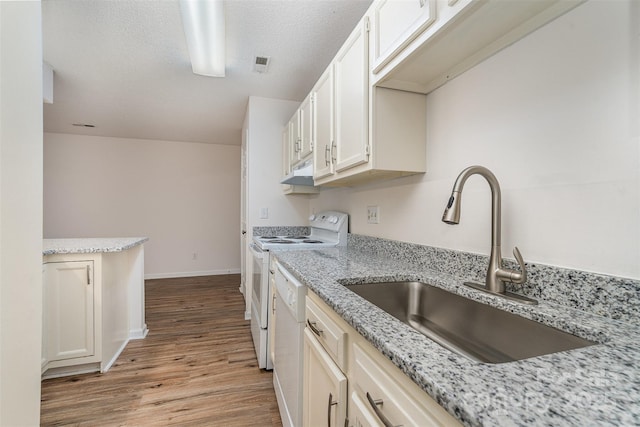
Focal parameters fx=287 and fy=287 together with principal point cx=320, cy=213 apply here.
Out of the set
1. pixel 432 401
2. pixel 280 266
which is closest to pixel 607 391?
pixel 432 401

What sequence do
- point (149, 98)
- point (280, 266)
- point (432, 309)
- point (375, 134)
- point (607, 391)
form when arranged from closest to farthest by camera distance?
1. point (607, 391)
2. point (432, 309)
3. point (375, 134)
4. point (280, 266)
5. point (149, 98)

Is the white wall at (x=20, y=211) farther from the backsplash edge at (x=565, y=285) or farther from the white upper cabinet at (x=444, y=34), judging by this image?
the backsplash edge at (x=565, y=285)

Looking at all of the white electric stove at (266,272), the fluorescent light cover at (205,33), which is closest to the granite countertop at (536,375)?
the white electric stove at (266,272)

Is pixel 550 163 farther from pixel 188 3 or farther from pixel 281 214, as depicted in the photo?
pixel 281 214

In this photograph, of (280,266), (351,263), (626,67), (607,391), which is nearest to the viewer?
(607,391)

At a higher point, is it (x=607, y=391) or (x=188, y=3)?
(x=188, y=3)

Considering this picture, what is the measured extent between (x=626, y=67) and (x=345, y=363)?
3.48 feet

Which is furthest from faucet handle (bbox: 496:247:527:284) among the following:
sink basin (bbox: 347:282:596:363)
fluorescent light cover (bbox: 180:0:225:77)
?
fluorescent light cover (bbox: 180:0:225:77)

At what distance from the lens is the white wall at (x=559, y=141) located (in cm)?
73

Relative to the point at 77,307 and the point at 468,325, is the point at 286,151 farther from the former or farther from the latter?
the point at 468,325

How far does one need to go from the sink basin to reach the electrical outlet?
28.4 inches

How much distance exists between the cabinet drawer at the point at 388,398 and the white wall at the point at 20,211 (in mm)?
1142

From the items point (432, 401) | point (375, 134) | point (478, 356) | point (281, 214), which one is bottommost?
point (478, 356)

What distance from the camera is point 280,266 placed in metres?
1.61
